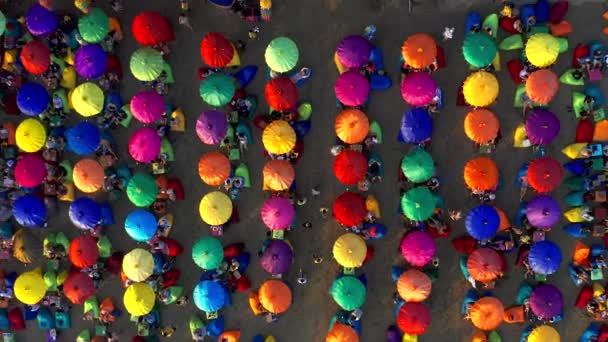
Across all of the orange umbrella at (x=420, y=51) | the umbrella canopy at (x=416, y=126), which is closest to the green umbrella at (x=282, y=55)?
the orange umbrella at (x=420, y=51)

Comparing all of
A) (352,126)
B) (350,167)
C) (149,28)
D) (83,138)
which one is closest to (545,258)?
(350,167)

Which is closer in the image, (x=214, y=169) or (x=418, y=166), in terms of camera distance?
(x=418, y=166)

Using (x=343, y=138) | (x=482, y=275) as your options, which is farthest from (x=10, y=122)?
(x=482, y=275)

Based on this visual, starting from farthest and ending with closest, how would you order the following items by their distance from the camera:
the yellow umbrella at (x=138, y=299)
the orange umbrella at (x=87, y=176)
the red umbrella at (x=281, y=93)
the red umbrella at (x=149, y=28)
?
the yellow umbrella at (x=138, y=299)
the orange umbrella at (x=87, y=176)
the red umbrella at (x=149, y=28)
the red umbrella at (x=281, y=93)

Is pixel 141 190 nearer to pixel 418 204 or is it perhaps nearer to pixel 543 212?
pixel 418 204

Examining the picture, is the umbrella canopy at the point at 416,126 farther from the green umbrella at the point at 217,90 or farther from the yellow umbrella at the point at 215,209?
the yellow umbrella at the point at 215,209
